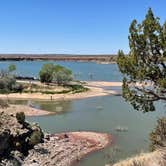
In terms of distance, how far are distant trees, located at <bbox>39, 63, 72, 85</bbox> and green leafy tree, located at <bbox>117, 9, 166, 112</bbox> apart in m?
68.8

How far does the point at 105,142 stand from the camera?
40062mm

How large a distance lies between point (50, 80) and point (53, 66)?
3.47 meters

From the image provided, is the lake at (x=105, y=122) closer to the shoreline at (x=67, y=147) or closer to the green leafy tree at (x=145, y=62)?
the shoreline at (x=67, y=147)

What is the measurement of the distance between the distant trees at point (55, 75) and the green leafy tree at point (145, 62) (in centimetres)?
6879

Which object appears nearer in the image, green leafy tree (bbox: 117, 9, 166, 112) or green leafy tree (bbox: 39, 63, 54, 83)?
green leafy tree (bbox: 117, 9, 166, 112)

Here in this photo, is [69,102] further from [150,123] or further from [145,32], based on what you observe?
[145,32]

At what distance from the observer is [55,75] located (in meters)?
90.6

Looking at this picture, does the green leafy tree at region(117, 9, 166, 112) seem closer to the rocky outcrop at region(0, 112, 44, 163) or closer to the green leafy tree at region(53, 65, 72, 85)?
the rocky outcrop at region(0, 112, 44, 163)

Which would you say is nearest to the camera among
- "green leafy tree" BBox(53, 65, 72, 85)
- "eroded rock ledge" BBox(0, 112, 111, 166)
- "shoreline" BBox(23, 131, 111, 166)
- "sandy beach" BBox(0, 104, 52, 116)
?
"eroded rock ledge" BBox(0, 112, 111, 166)

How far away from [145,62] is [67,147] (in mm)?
17778

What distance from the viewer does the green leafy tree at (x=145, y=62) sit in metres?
20.9

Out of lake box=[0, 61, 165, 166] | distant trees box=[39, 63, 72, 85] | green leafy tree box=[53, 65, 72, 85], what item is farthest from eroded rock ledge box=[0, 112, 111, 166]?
distant trees box=[39, 63, 72, 85]

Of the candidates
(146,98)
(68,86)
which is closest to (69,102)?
(68,86)

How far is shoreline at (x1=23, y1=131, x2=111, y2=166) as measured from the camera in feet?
107
